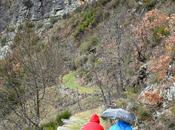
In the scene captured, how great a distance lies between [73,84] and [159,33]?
6320 millimetres

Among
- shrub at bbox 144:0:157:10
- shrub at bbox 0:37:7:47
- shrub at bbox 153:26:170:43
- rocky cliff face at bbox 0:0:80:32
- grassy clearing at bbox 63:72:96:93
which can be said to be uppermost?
rocky cliff face at bbox 0:0:80:32

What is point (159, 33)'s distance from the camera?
18.0m

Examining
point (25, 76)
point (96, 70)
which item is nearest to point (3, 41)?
point (96, 70)

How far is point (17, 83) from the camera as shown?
1614cm

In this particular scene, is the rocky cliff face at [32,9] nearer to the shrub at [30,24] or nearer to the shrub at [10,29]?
the shrub at [10,29]

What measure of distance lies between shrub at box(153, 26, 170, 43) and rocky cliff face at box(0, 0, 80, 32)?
2128cm

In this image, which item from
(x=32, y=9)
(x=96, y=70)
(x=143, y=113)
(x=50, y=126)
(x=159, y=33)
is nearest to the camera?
(x=143, y=113)

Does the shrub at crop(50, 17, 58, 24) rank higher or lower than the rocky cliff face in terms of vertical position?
lower

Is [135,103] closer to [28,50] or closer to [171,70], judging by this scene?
[171,70]

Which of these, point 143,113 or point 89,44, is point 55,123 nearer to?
point 143,113

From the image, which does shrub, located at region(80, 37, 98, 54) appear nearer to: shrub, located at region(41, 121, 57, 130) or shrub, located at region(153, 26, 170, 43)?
shrub, located at region(153, 26, 170, 43)

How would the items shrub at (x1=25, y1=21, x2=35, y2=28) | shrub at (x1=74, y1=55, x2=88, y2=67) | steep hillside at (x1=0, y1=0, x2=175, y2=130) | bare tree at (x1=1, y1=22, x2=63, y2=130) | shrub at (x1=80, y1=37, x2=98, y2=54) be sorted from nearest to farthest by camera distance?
steep hillside at (x1=0, y1=0, x2=175, y2=130)
bare tree at (x1=1, y1=22, x2=63, y2=130)
shrub at (x1=74, y1=55, x2=88, y2=67)
shrub at (x1=80, y1=37, x2=98, y2=54)
shrub at (x1=25, y1=21, x2=35, y2=28)

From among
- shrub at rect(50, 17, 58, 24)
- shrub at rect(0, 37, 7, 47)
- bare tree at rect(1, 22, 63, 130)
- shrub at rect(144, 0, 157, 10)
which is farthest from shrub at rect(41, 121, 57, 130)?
shrub at rect(0, 37, 7, 47)

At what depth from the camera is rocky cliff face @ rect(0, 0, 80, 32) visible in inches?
1607
